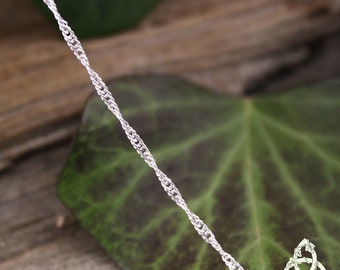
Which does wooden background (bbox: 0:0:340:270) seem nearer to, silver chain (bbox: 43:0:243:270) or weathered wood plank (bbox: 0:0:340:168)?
weathered wood plank (bbox: 0:0:340:168)

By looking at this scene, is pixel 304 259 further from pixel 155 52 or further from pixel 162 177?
pixel 155 52

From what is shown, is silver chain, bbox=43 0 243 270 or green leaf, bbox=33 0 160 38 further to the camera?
green leaf, bbox=33 0 160 38

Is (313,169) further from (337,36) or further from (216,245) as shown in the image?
(337,36)

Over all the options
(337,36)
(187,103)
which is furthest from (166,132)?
(337,36)

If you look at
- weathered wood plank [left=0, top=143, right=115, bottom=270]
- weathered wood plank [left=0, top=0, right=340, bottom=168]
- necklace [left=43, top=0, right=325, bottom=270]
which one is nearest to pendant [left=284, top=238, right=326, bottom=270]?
necklace [left=43, top=0, right=325, bottom=270]

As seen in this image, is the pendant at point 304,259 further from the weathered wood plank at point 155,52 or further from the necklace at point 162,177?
the weathered wood plank at point 155,52

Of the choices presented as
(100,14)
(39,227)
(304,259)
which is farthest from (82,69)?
(304,259)

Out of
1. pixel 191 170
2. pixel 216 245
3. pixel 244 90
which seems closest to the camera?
pixel 216 245
